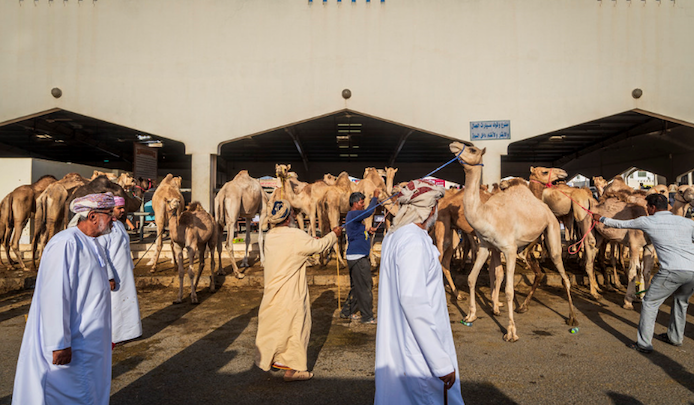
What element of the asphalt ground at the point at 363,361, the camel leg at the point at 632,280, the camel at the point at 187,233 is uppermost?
the camel at the point at 187,233

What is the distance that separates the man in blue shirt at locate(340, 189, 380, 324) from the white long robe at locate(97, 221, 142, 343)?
3.03 m

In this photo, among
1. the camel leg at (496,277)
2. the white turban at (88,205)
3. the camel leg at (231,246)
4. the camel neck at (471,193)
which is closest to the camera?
the white turban at (88,205)

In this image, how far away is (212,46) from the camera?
12.6 meters

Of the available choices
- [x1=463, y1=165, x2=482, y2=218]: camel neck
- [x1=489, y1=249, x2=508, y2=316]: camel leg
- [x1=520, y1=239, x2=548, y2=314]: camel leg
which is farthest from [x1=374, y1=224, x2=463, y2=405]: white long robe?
[x1=520, y1=239, x2=548, y2=314]: camel leg

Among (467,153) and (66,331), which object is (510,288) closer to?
→ (467,153)

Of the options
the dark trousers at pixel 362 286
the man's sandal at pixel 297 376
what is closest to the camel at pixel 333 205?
the dark trousers at pixel 362 286

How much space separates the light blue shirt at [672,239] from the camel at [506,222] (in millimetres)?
1501

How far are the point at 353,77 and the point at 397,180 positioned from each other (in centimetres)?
1674

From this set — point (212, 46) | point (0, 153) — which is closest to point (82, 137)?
point (0, 153)

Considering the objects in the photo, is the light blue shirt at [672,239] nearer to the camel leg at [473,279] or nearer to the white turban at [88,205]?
the camel leg at [473,279]

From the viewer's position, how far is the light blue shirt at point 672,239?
5180 millimetres

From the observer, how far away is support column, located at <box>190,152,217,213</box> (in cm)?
1260

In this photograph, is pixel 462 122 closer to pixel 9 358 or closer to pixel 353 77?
pixel 353 77

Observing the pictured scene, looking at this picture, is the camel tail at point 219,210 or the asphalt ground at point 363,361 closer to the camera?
the asphalt ground at point 363,361
